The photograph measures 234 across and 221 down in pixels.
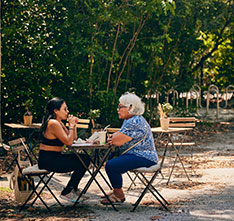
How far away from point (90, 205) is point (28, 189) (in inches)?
33.7

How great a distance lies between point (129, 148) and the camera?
6484mm

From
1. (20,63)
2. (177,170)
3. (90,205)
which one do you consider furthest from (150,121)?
(90,205)

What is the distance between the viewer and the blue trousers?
6340mm

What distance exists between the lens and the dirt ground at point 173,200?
19.9 ft

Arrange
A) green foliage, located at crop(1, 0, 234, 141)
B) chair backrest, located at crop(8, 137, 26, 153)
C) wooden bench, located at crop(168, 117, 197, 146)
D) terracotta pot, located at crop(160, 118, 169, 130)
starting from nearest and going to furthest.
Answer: chair backrest, located at crop(8, 137, 26, 153) < terracotta pot, located at crop(160, 118, 169, 130) < wooden bench, located at crop(168, 117, 197, 146) < green foliage, located at crop(1, 0, 234, 141)

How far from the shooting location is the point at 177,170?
31.0ft

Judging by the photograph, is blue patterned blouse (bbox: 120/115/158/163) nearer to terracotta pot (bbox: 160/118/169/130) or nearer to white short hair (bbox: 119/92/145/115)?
white short hair (bbox: 119/92/145/115)

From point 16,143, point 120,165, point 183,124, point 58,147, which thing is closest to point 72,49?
point 183,124

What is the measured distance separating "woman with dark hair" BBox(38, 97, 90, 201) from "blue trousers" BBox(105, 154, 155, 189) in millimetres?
385

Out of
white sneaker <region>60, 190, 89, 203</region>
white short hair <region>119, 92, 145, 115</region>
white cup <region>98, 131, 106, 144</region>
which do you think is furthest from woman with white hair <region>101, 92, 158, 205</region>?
white sneaker <region>60, 190, 89, 203</region>

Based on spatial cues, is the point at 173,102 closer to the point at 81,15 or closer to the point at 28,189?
the point at 81,15

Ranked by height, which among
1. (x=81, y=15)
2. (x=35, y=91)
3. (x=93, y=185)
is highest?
(x=81, y=15)

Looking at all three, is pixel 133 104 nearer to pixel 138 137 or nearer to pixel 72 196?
pixel 138 137

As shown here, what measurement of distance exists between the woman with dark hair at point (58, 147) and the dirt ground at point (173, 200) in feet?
1.29
